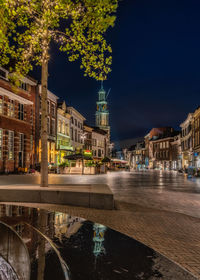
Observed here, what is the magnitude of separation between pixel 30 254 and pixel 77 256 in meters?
0.61

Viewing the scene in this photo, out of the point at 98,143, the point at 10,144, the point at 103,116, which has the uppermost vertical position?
the point at 103,116

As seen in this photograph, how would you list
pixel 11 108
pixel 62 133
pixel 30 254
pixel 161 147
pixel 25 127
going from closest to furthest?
pixel 30 254, pixel 11 108, pixel 25 127, pixel 62 133, pixel 161 147

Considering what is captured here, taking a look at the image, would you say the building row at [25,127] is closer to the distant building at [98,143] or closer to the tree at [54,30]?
the tree at [54,30]

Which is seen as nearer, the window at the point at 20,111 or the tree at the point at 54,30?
the tree at the point at 54,30

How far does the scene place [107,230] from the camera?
551 centimetres

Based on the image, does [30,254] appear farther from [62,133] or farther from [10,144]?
[62,133]

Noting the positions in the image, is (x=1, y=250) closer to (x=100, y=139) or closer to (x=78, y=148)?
(x=78, y=148)

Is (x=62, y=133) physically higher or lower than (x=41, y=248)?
higher

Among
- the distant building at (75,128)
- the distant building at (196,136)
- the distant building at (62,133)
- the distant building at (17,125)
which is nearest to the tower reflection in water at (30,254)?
the distant building at (17,125)

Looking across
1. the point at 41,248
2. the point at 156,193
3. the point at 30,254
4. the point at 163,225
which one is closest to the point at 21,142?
the point at 156,193

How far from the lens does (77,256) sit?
3.71 m

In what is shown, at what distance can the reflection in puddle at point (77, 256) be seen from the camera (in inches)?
120

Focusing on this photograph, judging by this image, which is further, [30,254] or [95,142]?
[95,142]

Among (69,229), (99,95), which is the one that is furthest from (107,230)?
(99,95)
